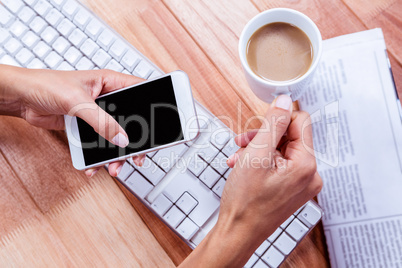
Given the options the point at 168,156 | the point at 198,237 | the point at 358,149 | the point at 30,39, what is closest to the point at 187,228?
the point at 198,237

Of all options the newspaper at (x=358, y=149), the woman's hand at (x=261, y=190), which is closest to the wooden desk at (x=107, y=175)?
the newspaper at (x=358, y=149)

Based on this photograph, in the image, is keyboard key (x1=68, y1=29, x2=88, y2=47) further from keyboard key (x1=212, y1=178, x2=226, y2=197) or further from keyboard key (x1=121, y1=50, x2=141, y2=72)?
keyboard key (x1=212, y1=178, x2=226, y2=197)

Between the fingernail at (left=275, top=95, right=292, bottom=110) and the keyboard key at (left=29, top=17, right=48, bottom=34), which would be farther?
the keyboard key at (left=29, top=17, right=48, bottom=34)

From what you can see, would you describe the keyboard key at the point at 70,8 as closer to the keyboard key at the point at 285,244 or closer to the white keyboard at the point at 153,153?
the white keyboard at the point at 153,153

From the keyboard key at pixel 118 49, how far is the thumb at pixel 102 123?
0.32 feet

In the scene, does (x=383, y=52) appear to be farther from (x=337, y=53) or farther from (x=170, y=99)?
(x=170, y=99)

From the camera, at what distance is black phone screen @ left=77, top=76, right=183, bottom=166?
1.81ft

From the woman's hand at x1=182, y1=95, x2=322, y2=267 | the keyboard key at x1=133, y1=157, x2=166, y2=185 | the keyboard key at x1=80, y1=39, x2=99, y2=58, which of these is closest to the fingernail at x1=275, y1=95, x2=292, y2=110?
the woman's hand at x1=182, y1=95, x2=322, y2=267

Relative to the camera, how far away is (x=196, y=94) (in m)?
0.65

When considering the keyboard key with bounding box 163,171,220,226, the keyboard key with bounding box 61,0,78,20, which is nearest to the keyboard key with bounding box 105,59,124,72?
the keyboard key with bounding box 61,0,78,20

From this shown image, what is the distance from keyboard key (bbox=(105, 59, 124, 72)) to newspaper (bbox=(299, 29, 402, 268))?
344 mm

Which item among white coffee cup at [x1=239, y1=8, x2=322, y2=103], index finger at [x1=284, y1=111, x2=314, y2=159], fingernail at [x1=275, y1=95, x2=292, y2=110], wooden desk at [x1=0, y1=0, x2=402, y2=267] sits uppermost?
white coffee cup at [x1=239, y1=8, x2=322, y2=103]

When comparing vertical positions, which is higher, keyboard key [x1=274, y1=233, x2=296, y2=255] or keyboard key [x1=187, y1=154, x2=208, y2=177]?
keyboard key [x1=274, y1=233, x2=296, y2=255]

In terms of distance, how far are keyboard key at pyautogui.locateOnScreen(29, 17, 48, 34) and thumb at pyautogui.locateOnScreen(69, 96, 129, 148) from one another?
0.57 ft
